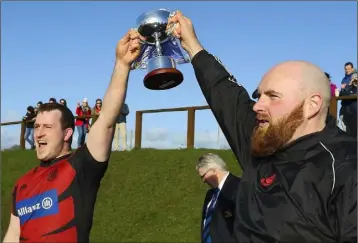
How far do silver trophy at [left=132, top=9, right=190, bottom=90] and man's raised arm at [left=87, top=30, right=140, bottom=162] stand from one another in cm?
10

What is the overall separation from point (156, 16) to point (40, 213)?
1.66 m

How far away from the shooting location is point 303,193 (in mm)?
2312

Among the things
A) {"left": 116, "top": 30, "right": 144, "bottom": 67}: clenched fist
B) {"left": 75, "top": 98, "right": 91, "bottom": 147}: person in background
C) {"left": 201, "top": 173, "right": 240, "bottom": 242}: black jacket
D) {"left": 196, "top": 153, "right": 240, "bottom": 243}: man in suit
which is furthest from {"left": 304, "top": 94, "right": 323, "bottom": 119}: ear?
{"left": 75, "top": 98, "right": 91, "bottom": 147}: person in background

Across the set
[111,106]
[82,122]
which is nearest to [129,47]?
[111,106]

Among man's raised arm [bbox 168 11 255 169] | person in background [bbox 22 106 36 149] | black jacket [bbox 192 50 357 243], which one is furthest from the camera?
person in background [bbox 22 106 36 149]

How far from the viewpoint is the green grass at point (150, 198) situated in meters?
10.7

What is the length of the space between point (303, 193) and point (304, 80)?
0.55 m

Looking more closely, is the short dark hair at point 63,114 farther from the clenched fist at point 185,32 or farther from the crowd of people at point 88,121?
the crowd of people at point 88,121

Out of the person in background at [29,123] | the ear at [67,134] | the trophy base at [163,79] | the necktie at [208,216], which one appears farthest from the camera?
the person in background at [29,123]

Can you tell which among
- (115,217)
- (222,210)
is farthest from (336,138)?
(115,217)

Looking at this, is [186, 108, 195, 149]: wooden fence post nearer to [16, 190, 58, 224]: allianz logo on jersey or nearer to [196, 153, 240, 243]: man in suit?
[196, 153, 240, 243]: man in suit

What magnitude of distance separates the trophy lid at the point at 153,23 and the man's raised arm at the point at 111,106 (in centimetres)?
15

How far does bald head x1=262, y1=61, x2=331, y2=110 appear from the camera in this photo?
99.8 inches

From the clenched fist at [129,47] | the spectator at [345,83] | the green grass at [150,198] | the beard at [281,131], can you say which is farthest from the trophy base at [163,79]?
the spectator at [345,83]
